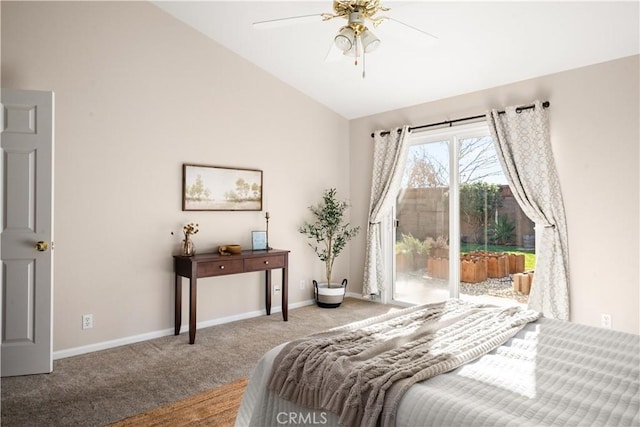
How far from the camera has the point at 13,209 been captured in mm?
2906

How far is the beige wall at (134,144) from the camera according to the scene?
10.9 feet

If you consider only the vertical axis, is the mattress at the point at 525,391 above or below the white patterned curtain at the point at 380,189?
below

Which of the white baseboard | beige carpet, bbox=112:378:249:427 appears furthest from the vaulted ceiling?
the white baseboard

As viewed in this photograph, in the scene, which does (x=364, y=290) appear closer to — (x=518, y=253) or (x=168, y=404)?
(x=518, y=253)

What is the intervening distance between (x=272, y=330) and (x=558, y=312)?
8.88ft

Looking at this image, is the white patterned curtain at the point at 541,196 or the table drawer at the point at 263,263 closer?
the white patterned curtain at the point at 541,196

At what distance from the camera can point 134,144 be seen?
12.2ft

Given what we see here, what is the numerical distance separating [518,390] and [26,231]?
128 inches

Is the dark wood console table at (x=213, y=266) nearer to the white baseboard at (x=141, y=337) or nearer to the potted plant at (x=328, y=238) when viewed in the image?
the white baseboard at (x=141, y=337)

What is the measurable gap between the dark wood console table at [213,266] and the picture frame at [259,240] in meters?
0.14

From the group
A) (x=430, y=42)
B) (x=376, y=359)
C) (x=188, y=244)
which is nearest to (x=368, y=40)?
(x=430, y=42)

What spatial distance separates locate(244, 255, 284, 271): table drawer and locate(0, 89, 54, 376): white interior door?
169cm

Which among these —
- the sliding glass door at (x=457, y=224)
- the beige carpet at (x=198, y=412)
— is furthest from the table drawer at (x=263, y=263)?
the sliding glass door at (x=457, y=224)

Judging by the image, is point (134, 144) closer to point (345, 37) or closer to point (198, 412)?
point (345, 37)
